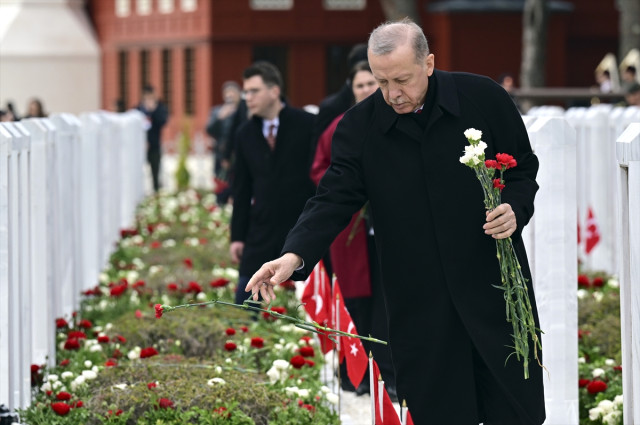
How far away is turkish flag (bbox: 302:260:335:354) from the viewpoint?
687cm

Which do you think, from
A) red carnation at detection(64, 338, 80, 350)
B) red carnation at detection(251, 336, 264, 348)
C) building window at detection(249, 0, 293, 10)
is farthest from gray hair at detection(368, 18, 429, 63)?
building window at detection(249, 0, 293, 10)

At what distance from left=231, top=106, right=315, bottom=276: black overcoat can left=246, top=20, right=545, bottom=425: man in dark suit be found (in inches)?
147

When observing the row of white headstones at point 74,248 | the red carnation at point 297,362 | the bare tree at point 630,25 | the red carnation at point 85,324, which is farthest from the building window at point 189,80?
the red carnation at point 297,362

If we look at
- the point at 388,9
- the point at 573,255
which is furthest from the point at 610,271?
the point at 388,9

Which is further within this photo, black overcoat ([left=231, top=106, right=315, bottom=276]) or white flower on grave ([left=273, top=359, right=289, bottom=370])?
black overcoat ([left=231, top=106, right=315, bottom=276])

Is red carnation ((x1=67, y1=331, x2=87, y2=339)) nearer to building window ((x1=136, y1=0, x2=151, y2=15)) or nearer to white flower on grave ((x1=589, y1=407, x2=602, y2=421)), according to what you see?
white flower on grave ((x1=589, y1=407, x2=602, y2=421))

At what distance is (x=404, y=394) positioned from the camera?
480 centimetres

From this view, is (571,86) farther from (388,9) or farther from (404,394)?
(404,394)

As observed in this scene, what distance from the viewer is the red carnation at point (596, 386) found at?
641 centimetres

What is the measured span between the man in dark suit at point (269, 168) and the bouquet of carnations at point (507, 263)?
3.87 metres

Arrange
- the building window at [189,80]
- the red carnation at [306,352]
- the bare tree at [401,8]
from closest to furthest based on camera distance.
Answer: the red carnation at [306,352], the bare tree at [401,8], the building window at [189,80]

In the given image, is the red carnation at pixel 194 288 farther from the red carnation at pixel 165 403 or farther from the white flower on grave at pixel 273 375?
the red carnation at pixel 165 403

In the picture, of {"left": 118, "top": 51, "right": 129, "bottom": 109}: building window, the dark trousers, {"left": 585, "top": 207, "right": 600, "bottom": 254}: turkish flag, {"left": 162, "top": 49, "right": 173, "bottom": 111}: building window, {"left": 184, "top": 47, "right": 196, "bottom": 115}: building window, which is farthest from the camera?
{"left": 118, "top": 51, "right": 129, "bottom": 109}: building window

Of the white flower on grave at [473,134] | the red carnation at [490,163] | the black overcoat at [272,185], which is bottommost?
the black overcoat at [272,185]
